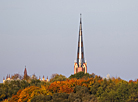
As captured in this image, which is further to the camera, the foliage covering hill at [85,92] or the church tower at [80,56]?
the church tower at [80,56]

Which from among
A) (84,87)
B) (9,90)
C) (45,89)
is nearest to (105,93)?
(84,87)

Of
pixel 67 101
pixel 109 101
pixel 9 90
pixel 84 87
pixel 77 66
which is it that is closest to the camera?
pixel 109 101

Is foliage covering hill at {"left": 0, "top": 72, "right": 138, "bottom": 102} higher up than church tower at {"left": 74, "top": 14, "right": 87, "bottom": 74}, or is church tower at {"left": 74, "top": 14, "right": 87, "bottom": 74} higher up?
church tower at {"left": 74, "top": 14, "right": 87, "bottom": 74}

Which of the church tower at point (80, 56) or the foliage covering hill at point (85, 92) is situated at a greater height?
the church tower at point (80, 56)

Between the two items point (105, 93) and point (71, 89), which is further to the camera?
point (71, 89)

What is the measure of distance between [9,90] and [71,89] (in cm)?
1325

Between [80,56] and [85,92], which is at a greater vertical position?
[80,56]

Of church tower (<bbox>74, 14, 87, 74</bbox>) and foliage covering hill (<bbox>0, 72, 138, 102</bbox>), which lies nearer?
foliage covering hill (<bbox>0, 72, 138, 102</bbox>)

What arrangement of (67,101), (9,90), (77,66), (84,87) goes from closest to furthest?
1. (67,101)
2. (84,87)
3. (9,90)
4. (77,66)

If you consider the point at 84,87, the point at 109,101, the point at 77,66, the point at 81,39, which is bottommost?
the point at 109,101

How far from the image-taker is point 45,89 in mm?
52125

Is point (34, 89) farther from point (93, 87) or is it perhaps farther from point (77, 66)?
point (77, 66)

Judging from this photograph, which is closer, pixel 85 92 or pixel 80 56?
pixel 85 92

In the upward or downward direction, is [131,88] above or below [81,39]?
below
